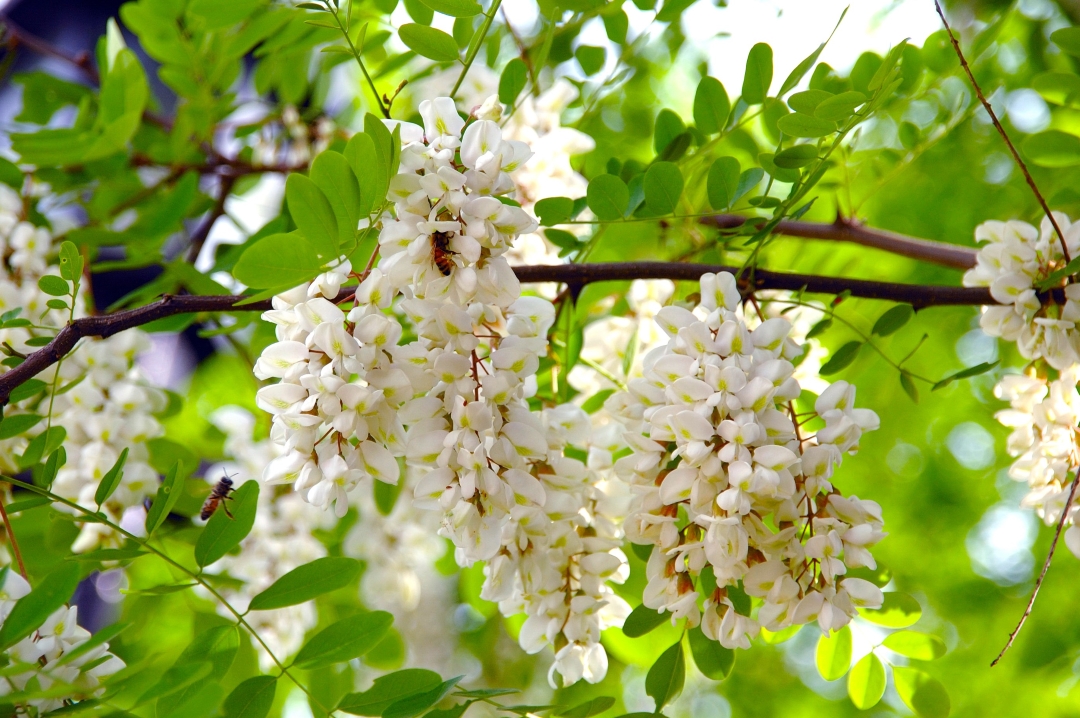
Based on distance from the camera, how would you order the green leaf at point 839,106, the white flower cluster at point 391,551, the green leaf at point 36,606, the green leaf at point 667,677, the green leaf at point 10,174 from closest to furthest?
1. the green leaf at point 36,606
2. the green leaf at point 839,106
3. the green leaf at point 667,677
4. the green leaf at point 10,174
5. the white flower cluster at point 391,551

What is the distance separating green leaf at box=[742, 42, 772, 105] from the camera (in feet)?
2.52

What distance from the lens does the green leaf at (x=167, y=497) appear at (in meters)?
0.59

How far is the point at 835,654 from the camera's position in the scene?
0.73 m

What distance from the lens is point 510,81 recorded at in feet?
2.48

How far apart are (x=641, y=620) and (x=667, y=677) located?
0.17 ft

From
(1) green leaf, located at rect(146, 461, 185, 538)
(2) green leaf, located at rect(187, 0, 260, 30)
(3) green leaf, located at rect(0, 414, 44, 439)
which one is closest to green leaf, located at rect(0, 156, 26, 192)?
(2) green leaf, located at rect(187, 0, 260, 30)

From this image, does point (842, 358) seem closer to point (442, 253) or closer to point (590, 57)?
point (442, 253)

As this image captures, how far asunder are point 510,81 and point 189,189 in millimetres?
454

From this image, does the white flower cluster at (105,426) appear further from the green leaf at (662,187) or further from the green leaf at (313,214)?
the green leaf at (662,187)

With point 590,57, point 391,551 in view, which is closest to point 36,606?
point 590,57

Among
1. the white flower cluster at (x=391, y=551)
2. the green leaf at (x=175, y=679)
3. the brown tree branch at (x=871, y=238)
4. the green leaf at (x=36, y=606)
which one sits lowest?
the white flower cluster at (x=391, y=551)

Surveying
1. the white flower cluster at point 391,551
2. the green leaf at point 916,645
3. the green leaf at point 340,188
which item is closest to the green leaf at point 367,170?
the green leaf at point 340,188

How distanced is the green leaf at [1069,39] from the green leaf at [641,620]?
0.59 m

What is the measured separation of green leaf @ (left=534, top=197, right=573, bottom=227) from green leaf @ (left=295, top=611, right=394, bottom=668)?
32 centimetres
